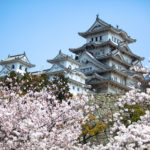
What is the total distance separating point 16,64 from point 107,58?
606 inches

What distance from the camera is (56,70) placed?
139 ft

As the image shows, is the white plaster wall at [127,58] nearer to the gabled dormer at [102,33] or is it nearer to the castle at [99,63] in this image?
the castle at [99,63]

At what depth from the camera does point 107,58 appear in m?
48.8

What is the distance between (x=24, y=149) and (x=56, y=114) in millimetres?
2044

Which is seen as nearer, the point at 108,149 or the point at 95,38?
the point at 108,149

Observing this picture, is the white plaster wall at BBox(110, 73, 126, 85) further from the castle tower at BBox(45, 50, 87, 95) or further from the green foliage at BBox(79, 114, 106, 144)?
the green foliage at BBox(79, 114, 106, 144)

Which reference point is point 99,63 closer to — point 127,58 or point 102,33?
point 102,33

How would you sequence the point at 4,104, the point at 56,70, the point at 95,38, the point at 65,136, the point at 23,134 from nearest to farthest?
the point at 23,134, the point at 65,136, the point at 4,104, the point at 56,70, the point at 95,38

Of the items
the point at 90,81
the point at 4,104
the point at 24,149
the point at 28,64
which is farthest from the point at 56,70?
the point at 24,149

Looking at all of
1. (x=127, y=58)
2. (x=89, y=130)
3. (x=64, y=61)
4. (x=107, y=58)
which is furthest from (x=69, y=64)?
(x=89, y=130)

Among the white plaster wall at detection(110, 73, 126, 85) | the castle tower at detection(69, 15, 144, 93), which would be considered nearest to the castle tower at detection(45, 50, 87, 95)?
the castle tower at detection(69, 15, 144, 93)

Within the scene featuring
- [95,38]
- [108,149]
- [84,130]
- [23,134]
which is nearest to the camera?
[108,149]

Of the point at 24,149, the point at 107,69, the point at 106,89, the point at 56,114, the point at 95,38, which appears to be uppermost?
the point at 95,38

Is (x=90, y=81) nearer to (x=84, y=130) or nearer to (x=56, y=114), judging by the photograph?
(x=84, y=130)
